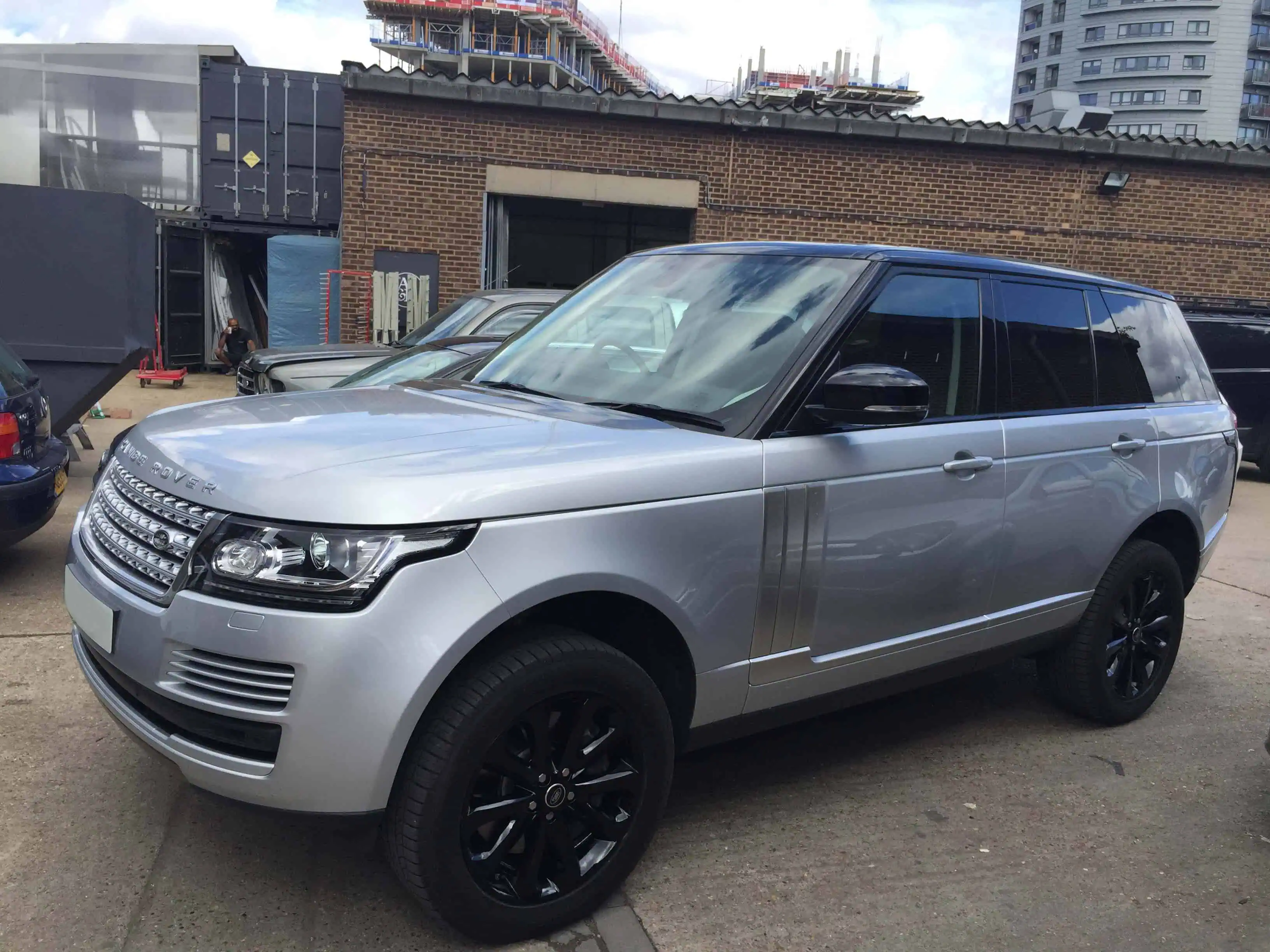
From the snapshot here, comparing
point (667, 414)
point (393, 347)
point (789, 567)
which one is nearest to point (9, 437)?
point (667, 414)

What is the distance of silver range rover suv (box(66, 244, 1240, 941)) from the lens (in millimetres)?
2320

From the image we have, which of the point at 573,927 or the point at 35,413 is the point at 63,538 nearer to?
the point at 35,413

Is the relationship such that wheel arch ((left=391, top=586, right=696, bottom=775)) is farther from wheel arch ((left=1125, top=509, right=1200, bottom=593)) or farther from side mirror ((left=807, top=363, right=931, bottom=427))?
wheel arch ((left=1125, top=509, right=1200, bottom=593))

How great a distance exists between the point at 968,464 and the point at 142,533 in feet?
8.12

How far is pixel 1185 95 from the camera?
403 feet

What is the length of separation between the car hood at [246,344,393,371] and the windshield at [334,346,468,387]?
6.66 feet

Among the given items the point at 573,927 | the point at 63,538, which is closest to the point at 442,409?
the point at 573,927

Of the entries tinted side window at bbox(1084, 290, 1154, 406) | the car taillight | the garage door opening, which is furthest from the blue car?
the garage door opening

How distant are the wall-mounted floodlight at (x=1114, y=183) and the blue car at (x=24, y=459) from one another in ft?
49.5

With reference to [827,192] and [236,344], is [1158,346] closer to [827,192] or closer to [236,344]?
[827,192]

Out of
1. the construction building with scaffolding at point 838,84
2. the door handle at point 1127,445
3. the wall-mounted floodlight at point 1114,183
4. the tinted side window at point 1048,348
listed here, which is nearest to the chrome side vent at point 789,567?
the tinted side window at point 1048,348

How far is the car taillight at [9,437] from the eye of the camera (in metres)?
5.30

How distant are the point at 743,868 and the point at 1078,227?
1538 cm

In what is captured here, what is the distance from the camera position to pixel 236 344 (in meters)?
19.1
